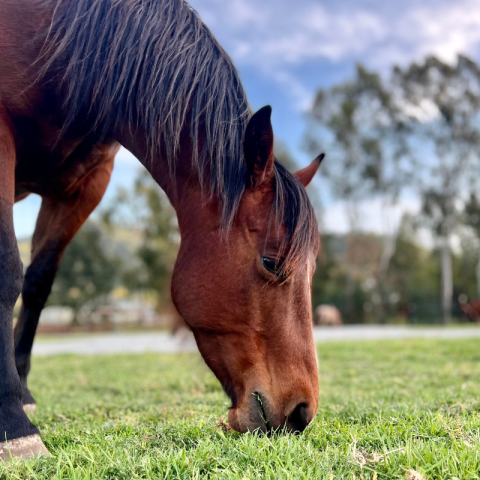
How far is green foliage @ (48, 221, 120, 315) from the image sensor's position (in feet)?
87.9

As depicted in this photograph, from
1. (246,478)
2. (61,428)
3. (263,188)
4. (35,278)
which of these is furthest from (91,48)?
(246,478)

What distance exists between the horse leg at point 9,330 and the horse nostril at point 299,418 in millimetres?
890

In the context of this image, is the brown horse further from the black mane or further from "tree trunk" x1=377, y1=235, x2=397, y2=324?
"tree trunk" x1=377, y1=235, x2=397, y2=324

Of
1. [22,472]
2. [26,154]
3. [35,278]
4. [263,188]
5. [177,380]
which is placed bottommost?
[177,380]

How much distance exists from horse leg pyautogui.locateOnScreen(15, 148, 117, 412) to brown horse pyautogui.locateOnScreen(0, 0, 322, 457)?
0.33 m

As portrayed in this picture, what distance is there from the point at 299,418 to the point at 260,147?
108 cm

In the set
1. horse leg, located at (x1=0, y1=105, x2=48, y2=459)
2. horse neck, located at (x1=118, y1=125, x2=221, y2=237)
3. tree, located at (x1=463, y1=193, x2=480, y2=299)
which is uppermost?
tree, located at (x1=463, y1=193, x2=480, y2=299)

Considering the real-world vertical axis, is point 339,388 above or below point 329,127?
below

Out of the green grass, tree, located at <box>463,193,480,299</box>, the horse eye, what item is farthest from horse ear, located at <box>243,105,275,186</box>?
tree, located at <box>463,193,480,299</box>

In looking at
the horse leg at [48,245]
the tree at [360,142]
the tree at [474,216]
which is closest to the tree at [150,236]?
the tree at [360,142]

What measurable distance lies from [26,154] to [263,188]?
3.92ft

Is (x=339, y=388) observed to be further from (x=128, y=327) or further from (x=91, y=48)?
(x=128, y=327)

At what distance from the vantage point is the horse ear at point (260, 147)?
1.94 m

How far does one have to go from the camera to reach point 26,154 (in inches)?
93.0
